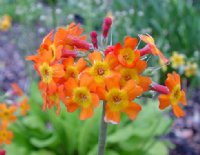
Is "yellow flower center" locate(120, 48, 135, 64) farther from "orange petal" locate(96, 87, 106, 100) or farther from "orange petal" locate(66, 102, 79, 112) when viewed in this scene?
"orange petal" locate(66, 102, 79, 112)

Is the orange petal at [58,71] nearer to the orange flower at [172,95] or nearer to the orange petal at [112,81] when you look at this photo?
the orange petal at [112,81]

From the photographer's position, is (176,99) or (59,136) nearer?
(176,99)

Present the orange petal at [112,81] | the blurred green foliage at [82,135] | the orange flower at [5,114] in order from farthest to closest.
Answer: the blurred green foliage at [82,135], the orange flower at [5,114], the orange petal at [112,81]

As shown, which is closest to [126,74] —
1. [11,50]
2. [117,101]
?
[117,101]

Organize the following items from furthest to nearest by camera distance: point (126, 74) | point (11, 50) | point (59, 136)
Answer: point (11, 50) → point (59, 136) → point (126, 74)

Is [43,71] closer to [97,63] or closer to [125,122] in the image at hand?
[97,63]

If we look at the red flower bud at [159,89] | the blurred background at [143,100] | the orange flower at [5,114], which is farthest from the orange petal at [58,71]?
the orange flower at [5,114]

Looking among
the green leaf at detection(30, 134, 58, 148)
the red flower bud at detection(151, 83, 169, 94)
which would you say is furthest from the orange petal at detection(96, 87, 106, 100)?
the green leaf at detection(30, 134, 58, 148)

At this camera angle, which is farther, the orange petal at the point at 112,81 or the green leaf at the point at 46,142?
the green leaf at the point at 46,142
